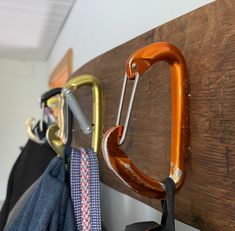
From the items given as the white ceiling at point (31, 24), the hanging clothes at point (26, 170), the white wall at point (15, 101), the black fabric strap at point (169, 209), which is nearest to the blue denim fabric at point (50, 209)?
the black fabric strap at point (169, 209)

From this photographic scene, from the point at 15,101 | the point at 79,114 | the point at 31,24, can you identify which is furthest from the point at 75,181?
the point at 15,101

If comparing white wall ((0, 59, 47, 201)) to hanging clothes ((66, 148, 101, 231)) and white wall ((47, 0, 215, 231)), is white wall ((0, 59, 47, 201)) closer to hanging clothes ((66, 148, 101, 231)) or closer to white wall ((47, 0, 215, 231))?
white wall ((47, 0, 215, 231))

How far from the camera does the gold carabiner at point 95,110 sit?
47cm

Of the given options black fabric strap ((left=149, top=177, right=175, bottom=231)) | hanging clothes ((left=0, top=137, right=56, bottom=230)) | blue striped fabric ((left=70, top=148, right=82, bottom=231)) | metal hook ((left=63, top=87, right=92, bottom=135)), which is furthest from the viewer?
hanging clothes ((left=0, top=137, right=56, bottom=230))

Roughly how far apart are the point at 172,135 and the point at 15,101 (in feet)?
7.93

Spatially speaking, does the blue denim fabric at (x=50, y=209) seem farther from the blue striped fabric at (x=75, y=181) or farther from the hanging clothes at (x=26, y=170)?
the hanging clothes at (x=26, y=170)

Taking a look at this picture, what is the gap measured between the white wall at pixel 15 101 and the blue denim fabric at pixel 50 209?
225cm

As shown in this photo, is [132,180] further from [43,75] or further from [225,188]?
[43,75]

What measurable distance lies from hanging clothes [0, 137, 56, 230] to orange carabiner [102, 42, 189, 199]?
51cm

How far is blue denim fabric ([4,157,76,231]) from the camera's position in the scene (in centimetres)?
36

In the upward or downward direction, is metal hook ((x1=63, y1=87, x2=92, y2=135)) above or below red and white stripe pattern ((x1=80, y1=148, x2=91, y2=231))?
above

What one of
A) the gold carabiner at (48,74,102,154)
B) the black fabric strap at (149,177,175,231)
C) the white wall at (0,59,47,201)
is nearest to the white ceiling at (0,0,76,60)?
the white wall at (0,59,47,201)

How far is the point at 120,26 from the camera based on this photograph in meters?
0.62

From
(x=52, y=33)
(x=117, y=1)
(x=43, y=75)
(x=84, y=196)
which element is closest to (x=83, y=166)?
(x=84, y=196)
